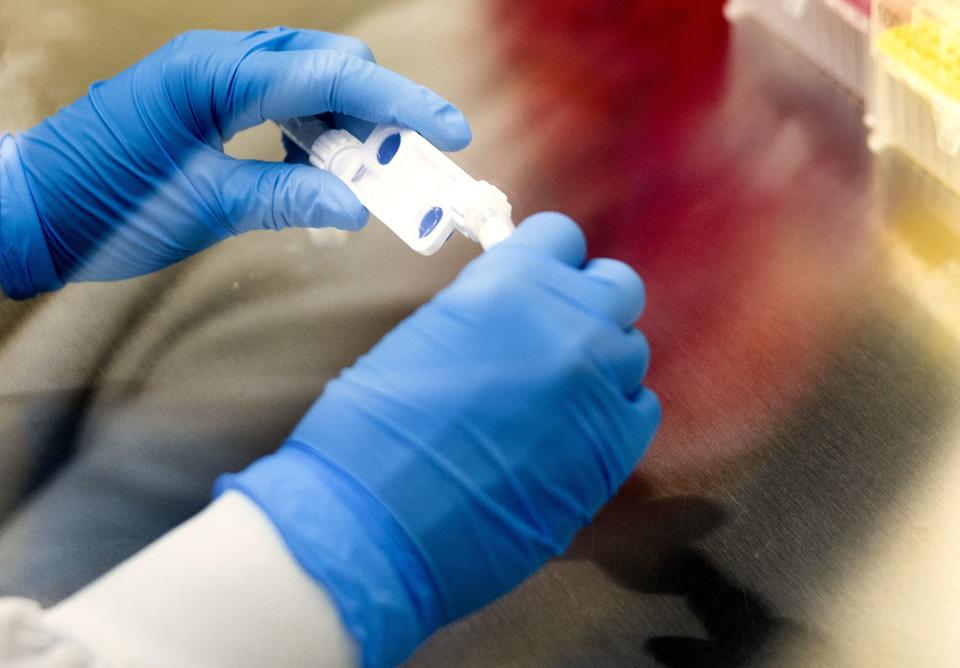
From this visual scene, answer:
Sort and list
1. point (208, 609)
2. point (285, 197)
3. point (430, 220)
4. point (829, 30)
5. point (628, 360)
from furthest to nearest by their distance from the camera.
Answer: point (829, 30) → point (285, 197) → point (430, 220) → point (628, 360) → point (208, 609)

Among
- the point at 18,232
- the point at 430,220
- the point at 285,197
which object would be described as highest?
the point at 430,220

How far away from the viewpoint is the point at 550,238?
829mm

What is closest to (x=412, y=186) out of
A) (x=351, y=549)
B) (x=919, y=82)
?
(x=351, y=549)

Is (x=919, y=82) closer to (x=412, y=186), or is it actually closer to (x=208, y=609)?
(x=412, y=186)

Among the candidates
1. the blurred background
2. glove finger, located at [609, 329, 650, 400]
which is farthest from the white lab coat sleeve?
glove finger, located at [609, 329, 650, 400]

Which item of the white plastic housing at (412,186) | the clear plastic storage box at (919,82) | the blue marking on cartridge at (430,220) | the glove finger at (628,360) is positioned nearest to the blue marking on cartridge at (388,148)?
the white plastic housing at (412,186)

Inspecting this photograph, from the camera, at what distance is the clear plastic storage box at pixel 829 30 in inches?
48.4

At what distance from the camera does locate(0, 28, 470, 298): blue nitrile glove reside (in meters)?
1.00

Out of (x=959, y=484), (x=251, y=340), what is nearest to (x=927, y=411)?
(x=959, y=484)

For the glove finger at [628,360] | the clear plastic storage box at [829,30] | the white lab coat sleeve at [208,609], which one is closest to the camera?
the white lab coat sleeve at [208,609]

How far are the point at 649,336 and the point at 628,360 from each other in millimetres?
312

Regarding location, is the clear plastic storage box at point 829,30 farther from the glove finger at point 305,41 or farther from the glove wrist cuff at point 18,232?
the glove wrist cuff at point 18,232

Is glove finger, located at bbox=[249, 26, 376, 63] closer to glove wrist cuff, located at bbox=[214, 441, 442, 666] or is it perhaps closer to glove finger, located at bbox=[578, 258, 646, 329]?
glove finger, located at bbox=[578, 258, 646, 329]

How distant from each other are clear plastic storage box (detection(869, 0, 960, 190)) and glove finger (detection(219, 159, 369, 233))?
700 millimetres
